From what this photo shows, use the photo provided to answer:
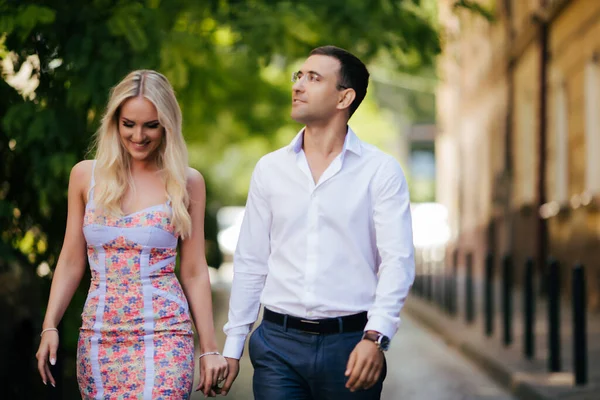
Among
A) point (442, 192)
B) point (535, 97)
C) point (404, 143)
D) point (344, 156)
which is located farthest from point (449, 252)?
point (404, 143)

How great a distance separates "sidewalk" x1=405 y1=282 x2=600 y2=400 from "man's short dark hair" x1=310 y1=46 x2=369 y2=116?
15.2ft

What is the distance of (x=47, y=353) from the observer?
396cm

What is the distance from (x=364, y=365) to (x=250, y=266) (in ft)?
2.19

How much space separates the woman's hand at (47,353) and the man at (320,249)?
1.94 feet

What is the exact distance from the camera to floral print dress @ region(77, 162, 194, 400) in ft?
12.6

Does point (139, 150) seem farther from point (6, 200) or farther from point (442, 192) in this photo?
point (442, 192)

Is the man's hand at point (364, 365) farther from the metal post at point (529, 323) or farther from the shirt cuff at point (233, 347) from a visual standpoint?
the metal post at point (529, 323)

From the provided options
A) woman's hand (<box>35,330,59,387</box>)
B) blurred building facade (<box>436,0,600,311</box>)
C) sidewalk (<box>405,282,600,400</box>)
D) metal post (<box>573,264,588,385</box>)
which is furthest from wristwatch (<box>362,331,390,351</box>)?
blurred building facade (<box>436,0,600,311</box>)

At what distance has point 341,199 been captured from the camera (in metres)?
3.95

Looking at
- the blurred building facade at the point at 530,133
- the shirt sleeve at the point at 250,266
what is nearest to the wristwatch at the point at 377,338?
the shirt sleeve at the point at 250,266

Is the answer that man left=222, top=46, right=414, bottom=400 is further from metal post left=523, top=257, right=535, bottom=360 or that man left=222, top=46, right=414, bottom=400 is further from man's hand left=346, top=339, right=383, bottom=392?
metal post left=523, top=257, right=535, bottom=360

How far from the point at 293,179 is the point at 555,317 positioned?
603cm

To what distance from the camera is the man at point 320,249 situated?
153 inches

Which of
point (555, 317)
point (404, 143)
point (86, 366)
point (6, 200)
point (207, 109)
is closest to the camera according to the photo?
point (86, 366)
